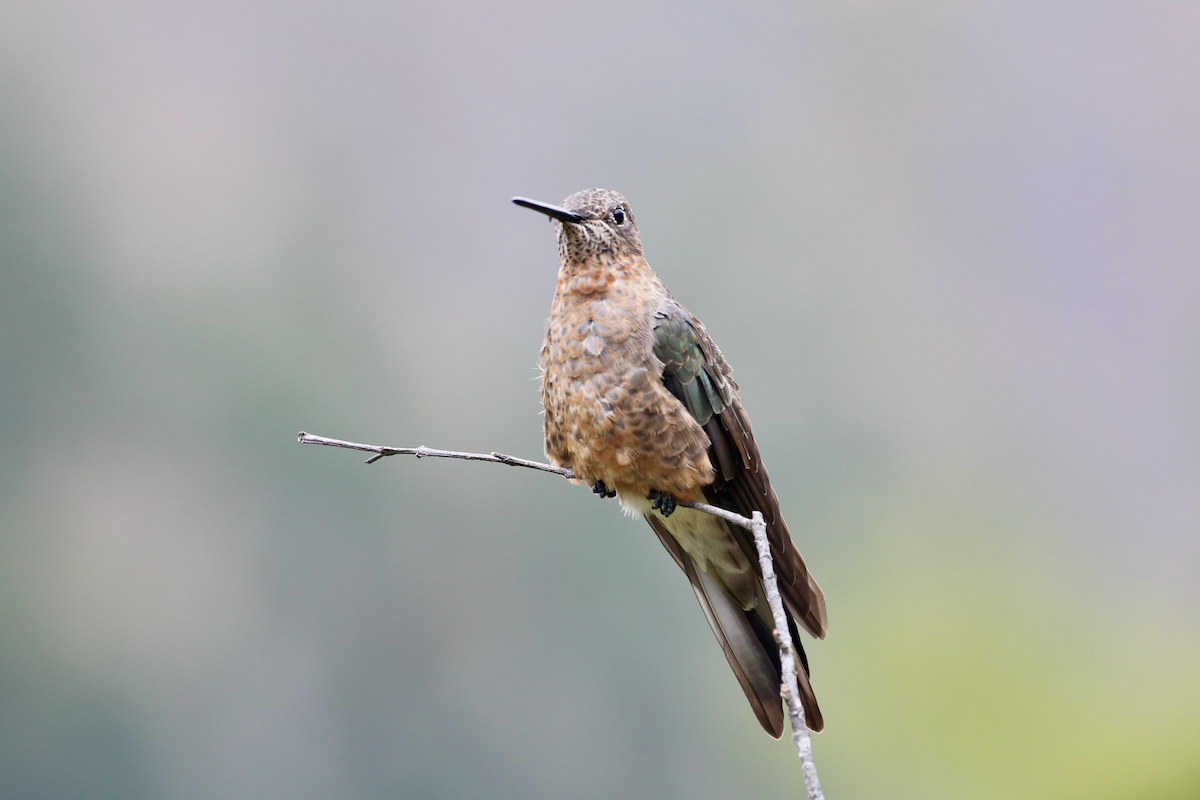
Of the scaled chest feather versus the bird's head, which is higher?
the bird's head

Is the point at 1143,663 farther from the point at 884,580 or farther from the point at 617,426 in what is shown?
the point at 617,426

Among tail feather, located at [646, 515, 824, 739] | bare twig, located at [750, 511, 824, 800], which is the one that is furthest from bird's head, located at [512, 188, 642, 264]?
bare twig, located at [750, 511, 824, 800]

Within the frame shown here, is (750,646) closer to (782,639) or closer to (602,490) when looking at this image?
(602,490)

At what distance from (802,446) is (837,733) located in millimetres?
2514

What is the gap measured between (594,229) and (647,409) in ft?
1.43

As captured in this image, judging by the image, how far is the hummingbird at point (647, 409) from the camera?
2.03 meters

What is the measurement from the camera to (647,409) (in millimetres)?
2025

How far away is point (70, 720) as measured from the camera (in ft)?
21.6

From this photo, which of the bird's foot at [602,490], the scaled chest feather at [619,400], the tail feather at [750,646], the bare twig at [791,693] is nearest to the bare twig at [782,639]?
the bare twig at [791,693]

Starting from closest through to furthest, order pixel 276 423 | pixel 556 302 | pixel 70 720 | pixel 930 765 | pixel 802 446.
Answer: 1. pixel 556 302
2. pixel 930 765
3. pixel 70 720
4. pixel 276 423
5. pixel 802 446

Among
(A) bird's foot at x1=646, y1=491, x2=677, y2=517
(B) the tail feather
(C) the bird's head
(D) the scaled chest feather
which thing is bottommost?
(B) the tail feather

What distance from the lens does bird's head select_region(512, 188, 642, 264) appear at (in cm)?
210

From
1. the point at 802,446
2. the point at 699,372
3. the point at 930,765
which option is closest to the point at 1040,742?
the point at 930,765

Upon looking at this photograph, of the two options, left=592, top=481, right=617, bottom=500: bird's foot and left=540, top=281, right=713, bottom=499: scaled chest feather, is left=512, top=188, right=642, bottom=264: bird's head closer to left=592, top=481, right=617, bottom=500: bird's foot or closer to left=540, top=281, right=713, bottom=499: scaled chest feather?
left=540, top=281, right=713, bottom=499: scaled chest feather
